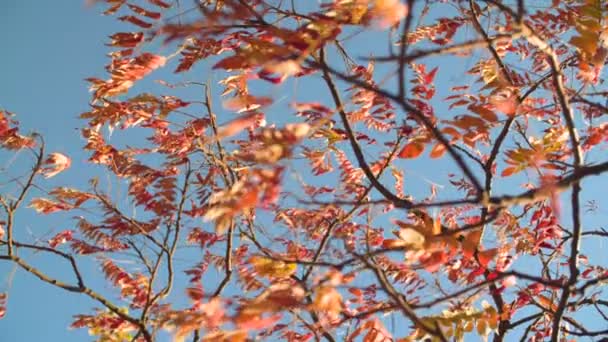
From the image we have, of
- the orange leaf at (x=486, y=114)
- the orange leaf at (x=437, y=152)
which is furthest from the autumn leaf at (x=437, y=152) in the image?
the orange leaf at (x=486, y=114)

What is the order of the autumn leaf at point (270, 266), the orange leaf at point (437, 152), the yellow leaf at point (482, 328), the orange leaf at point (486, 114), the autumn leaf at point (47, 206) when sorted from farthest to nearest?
the autumn leaf at point (47, 206) → the yellow leaf at point (482, 328) → the autumn leaf at point (270, 266) → the orange leaf at point (437, 152) → the orange leaf at point (486, 114)

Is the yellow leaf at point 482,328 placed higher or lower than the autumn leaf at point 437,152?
lower

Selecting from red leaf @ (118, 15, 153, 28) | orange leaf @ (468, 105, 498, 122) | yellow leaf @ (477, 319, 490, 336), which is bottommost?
yellow leaf @ (477, 319, 490, 336)

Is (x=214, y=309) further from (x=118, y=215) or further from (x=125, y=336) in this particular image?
(x=125, y=336)

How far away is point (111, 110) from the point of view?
4.50m

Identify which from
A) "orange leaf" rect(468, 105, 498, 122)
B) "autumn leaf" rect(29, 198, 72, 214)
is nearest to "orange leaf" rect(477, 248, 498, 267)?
"orange leaf" rect(468, 105, 498, 122)

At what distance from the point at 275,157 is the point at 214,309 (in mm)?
729

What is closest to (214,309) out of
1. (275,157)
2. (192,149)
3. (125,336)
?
(275,157)

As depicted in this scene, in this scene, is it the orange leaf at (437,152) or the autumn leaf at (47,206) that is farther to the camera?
the autumn leaf at (47,206)

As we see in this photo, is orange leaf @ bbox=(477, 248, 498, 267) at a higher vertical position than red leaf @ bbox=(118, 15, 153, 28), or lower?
lower

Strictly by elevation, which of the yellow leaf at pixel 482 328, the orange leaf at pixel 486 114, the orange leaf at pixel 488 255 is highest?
the orange leaf at pixel 486 114

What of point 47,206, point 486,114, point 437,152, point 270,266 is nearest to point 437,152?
point 437,152

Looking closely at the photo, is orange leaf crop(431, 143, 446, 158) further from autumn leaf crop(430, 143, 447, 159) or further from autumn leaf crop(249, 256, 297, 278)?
autumn leaf crop(249, 256, 297, 278)

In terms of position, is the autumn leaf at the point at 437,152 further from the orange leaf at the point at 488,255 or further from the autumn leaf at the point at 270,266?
the autumn leaf at the point at 270,266
